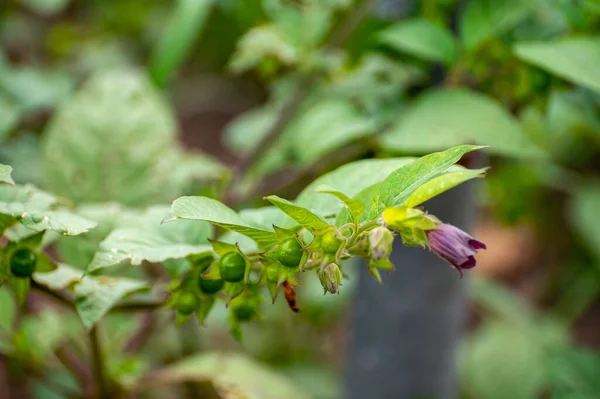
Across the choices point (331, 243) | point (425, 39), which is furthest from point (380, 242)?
point (425, 39)

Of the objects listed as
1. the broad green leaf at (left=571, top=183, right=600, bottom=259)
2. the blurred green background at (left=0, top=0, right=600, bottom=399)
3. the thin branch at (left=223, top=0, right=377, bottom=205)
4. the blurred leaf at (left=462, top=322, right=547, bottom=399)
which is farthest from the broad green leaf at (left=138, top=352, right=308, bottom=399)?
the broad green leaf at (left=571, top=183, right=600, bottom=259)

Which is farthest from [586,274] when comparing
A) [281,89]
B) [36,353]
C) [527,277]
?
[36,353]

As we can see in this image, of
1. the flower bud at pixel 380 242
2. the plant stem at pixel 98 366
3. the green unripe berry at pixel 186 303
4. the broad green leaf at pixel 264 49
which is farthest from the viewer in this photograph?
the broad green leaf at pixel 264 49

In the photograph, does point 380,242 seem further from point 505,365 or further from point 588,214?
point 588,214

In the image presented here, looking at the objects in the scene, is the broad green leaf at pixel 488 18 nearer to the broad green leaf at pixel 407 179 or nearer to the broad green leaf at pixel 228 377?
the broad green leaf at pixel 407 179

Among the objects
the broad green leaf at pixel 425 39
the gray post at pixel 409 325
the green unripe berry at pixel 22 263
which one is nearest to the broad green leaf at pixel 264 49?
the broad green leaf at pixel 425 39

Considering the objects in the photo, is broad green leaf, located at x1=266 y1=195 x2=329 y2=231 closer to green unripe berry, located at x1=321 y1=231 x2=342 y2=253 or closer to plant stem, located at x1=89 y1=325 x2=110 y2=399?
green unripe berry, located at x1=321 y1=231 x2=342 y2=253

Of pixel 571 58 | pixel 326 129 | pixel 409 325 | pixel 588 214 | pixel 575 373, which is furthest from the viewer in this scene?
pixel 588 214
